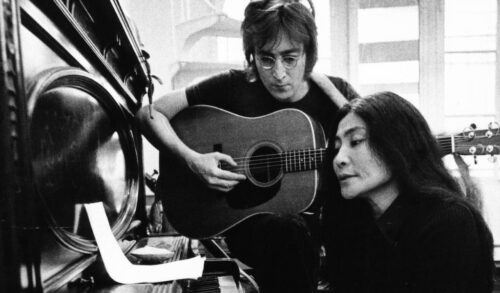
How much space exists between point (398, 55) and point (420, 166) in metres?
2.80

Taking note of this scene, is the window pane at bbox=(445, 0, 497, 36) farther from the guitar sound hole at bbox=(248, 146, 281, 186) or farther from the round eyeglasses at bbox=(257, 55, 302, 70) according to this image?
the guitar sound hole at bbox=(248, 146, 281, 186)

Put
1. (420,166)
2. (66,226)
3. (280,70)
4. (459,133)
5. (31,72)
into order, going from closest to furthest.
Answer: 1. (31,72)
2. (66,226)
3. (420,166)
4. (459,133)
5. (280,70)

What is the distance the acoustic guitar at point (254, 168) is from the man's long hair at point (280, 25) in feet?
0.84

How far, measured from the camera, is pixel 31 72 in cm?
73

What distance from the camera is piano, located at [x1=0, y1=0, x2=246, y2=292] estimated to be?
568 mm

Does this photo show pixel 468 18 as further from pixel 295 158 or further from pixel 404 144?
pixel 404 144

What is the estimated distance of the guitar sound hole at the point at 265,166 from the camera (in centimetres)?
168

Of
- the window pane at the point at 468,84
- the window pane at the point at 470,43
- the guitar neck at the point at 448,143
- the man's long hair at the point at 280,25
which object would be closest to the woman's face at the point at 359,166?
the guitar neck at the point at 448,143

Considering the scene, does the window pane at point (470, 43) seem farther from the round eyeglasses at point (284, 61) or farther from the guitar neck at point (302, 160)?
the guitar neck at point (302, 160)

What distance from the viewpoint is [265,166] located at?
169cm

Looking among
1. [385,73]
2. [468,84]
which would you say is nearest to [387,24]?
[385,73]

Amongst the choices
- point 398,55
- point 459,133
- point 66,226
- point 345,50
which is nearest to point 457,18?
point 398,55

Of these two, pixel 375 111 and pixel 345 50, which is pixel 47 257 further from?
pixel 345 50

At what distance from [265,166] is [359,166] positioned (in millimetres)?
475
